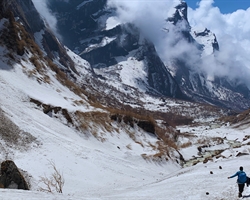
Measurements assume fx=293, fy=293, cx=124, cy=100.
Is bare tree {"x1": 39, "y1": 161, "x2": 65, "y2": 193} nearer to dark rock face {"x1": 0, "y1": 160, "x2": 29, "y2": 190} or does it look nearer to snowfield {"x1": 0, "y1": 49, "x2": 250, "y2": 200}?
snowfield {"x1": 0, "y1": 49, "x2": 250, "y2": 200}

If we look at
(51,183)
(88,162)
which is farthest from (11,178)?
(88,162)

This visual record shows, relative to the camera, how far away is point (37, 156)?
42.6 metres

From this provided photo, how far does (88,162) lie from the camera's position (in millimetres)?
48438

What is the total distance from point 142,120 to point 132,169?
37746 millimetres

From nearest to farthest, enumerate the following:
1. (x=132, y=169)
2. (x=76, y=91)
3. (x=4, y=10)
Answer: (x=132, y=169) < (x=4, y=10) < (x=76, y=91)

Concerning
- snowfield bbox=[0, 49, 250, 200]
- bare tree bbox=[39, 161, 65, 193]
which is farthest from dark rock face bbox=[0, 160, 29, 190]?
snowfield bbox=[0, 49, 250, 200]

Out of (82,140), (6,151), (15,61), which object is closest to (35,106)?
(82,140)

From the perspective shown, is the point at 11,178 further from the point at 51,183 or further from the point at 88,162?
the point at 88,162

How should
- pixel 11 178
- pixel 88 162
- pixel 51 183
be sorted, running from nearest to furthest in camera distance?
1. pixel 11 178
2. pixel 51 183
3. pixel 88 162

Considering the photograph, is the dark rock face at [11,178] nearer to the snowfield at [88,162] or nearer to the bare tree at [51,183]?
the bare tree at [51,183]

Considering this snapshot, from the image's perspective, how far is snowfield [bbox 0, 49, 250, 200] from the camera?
2595 centimetres

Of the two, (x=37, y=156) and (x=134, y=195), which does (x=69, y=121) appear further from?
(x=134, y=195)

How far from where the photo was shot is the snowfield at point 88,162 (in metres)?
26.0

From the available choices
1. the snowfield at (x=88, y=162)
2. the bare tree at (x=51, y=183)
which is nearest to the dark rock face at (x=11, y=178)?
the bare tree at (x=51, y=183)
